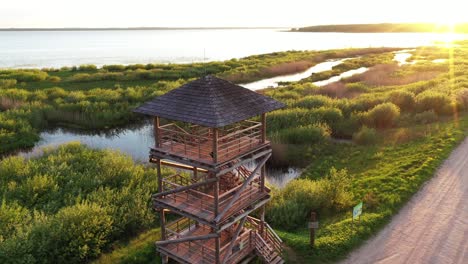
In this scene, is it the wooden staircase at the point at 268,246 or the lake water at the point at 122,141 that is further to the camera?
the lake water at the point at 122,141

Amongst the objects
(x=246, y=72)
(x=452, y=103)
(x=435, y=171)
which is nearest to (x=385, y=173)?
(x=435, y=171)

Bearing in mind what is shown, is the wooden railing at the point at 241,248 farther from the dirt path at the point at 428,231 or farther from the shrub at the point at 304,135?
the shrub at the point at 304,135

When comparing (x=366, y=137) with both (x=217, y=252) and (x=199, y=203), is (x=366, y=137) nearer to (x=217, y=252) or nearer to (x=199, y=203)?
(x=199, y=203)

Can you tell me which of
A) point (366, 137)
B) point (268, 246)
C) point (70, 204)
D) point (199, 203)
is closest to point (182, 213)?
point (199, 203)

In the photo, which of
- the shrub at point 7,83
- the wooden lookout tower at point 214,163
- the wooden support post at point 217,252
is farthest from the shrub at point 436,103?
the shrub at point 7,83

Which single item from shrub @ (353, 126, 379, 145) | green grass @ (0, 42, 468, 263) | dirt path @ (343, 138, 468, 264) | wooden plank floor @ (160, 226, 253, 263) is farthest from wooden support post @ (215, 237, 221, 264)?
shrub @ (353, 126, 379, 145)
